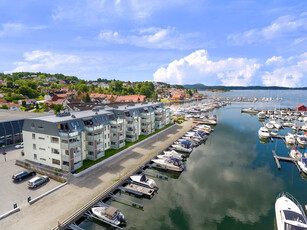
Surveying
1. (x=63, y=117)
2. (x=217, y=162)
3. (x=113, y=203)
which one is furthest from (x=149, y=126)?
(x=113, y=203)

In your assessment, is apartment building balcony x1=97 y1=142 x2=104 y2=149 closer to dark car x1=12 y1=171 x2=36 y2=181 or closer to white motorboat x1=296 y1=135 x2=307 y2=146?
dark car x1=12 y1=171 x2=36 y2=181

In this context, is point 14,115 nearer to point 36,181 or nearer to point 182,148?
point 36,181

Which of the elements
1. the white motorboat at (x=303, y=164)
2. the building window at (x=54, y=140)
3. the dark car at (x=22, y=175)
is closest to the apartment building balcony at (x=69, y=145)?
the building window at (x=54, y=140)

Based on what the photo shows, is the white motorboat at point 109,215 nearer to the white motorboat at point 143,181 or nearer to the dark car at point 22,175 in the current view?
the white motorboat at point 143,181

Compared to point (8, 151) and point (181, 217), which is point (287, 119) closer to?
point (181, 217)

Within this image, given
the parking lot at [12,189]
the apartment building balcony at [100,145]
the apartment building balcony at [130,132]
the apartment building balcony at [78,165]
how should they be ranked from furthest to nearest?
the apartment building balcony at [130,132], the apartment building balcony at [100,145], the apartment building balcony at [78,165], the parking lot at [12,189]

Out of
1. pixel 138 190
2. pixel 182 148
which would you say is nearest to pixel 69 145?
pixel 138 190

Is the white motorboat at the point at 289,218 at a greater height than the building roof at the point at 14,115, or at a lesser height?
lesser
